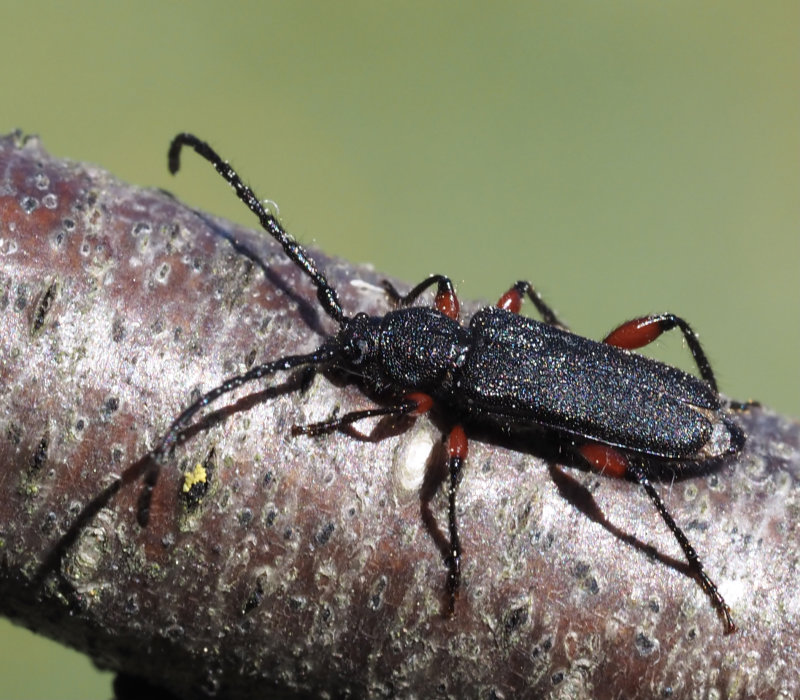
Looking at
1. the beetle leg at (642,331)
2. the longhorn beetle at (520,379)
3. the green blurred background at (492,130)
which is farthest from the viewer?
the green blurred background at (492,130)

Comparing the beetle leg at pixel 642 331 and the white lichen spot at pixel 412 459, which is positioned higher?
the beetle leg at pixel 642 331

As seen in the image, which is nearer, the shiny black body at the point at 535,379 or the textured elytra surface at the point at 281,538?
the textured elytra surface at the point at 281,538

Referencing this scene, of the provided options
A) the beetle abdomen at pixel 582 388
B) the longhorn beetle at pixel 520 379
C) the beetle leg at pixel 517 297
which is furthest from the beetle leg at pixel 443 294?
the beetle leg at pixel 517 297

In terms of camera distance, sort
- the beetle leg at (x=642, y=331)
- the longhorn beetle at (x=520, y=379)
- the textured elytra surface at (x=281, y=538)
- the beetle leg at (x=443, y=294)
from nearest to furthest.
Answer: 1. the textured elytra surface at (x=281, y=538)
2. the longhorn beetle at (x=520, y=379)
3. the beetle leg at (x=443, y=294)
4. the beetle leg at (x=642, y=331)

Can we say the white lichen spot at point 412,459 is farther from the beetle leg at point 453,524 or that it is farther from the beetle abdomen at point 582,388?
the beetle abdomen at point 582,388

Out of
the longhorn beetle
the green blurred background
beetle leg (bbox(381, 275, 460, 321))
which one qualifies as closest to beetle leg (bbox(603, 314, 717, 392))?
the longhorn beetle

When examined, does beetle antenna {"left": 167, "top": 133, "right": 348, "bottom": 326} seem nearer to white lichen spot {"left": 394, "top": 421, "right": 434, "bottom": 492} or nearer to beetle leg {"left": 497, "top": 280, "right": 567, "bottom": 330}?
white lichen spot {"left": 394, "top": 421, "right": 434, "bottom": 492}

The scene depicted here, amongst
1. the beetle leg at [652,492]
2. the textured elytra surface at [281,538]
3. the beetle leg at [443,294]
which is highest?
the beetle leg at [443,294]

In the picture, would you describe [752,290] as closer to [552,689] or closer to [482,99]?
[482,99]
